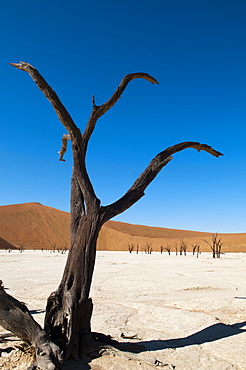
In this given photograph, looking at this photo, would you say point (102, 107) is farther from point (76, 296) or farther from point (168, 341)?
point (168, 341)

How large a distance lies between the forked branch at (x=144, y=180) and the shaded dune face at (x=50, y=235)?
55.0 metres

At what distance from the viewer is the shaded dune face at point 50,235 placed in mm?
65562

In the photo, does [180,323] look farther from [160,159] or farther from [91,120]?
[91,120]

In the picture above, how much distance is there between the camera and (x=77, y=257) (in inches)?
139

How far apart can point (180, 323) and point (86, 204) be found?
2.87 metres

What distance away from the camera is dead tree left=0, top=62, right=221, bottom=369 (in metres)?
3.12

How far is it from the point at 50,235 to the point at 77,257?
2881 inches

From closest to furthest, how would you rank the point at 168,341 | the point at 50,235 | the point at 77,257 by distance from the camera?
the point at 77,257 → the point at 168,341 → the point at 50,235

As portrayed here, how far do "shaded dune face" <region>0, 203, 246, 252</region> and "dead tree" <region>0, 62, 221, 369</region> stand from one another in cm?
5568

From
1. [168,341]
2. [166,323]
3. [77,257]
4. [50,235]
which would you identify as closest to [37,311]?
[166,323]

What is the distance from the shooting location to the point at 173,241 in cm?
6825

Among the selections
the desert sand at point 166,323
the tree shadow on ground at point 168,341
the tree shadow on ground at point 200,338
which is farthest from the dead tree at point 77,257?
the tree shadow on ground at point 200,338

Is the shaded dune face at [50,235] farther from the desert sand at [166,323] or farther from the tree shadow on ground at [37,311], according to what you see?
the tree shadow on ground at [37,311]

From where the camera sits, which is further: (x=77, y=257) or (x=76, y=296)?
(x=77, y=257)
